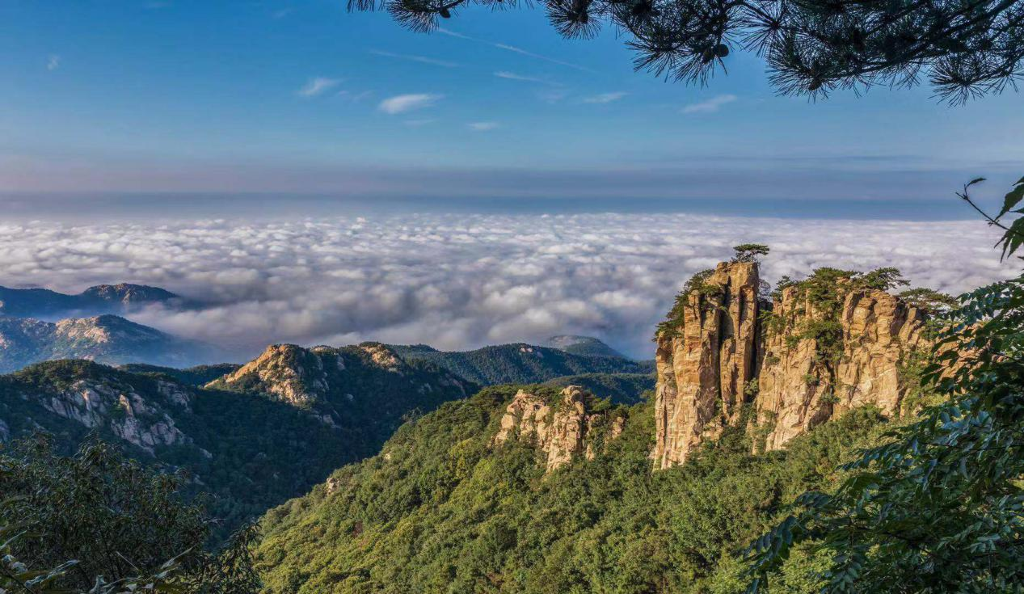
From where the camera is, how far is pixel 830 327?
1363 inches

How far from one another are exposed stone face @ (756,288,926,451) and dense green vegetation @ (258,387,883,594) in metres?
1.31

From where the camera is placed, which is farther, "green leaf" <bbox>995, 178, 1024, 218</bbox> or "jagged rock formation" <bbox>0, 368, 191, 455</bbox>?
"jagged rock formation" <bbox>0, 368, 191, 455</bbox>

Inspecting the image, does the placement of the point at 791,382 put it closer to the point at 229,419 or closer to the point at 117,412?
the point at 117,412

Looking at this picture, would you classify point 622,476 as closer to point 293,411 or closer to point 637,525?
point 637,525

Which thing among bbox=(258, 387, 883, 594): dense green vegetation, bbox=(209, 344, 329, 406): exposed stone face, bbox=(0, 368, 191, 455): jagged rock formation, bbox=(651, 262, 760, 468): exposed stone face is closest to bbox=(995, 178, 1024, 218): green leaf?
bbox=(258, 387, 883, 594): dense green vegetation

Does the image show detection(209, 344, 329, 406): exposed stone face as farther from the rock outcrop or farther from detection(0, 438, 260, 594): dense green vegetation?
detection(0, 438, 260, 594): dense green vegetation

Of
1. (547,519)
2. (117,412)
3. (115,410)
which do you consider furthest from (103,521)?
(117,412)

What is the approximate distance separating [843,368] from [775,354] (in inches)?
185

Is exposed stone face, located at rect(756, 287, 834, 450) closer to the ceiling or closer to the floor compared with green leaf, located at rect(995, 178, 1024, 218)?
closer to the floor

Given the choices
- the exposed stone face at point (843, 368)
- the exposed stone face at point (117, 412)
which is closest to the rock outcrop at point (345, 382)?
the exposed stone face at point (117, 412)

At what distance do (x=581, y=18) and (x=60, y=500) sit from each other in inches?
541

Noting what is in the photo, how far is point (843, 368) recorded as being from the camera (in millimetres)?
34188

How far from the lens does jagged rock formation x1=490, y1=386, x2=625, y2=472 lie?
51.8 m

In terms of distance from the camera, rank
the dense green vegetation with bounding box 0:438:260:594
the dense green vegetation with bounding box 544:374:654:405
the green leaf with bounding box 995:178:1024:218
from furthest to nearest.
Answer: the dense green vegetation with bounding box 544:374:654:405
the dense green vegetation with bounding box 0:438:260:594
the green leaf with bounding box 995:178:1024:218
